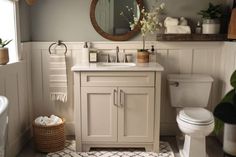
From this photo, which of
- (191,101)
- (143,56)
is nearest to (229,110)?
(191,101)

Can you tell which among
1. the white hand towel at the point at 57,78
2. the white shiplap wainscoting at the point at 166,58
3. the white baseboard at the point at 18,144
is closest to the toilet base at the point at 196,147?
the white shiplap wainscoting at the point at 166,58

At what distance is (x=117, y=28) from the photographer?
2936mm

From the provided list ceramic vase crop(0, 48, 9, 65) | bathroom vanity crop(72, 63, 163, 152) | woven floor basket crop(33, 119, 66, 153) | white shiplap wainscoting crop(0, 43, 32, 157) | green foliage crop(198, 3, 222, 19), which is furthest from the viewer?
green foliage crop(198, 3, 222, 19)

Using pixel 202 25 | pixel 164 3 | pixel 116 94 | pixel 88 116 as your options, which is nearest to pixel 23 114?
pixel 88 116

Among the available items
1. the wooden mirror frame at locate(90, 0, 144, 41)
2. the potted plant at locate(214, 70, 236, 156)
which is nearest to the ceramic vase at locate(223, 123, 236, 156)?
the potted plant at locate(214, 70, 236, 156)

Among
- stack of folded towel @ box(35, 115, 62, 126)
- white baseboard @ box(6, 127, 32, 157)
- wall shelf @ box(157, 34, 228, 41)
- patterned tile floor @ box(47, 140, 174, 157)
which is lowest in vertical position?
patterned tile floor @ box(47, 140, 174, 157)

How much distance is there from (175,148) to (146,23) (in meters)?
1.45

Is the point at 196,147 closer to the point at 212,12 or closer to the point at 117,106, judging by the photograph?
the point at 117,106

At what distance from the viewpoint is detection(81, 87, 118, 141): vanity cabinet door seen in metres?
2.54

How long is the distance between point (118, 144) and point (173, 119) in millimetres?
867

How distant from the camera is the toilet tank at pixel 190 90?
8.71 feet

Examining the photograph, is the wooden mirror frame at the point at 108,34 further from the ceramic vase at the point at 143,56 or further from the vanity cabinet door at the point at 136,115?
the vanity cabinet door at the point at 136,115

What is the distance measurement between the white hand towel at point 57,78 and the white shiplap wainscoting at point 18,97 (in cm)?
26

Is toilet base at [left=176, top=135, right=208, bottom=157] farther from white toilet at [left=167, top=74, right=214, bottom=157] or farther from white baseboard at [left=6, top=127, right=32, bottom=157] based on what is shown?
white baseboard at [left=6, top=127, right=32, bottom=157]
